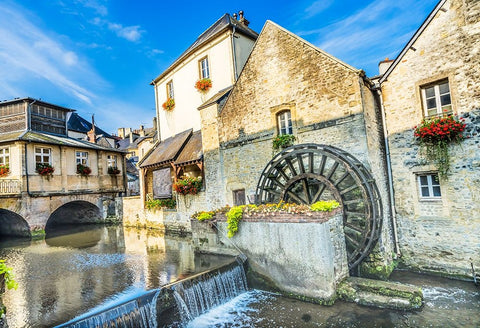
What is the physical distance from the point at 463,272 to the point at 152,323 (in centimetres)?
750

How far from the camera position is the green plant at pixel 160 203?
1418cm

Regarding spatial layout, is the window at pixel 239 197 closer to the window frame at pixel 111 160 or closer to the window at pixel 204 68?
the window at pixel 204 68

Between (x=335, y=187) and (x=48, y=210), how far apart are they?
1593cm

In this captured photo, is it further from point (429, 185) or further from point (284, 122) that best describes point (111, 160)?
point (429, 185)

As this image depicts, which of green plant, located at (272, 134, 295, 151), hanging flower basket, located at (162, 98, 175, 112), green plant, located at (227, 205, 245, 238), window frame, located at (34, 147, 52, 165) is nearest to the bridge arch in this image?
window frame, located at (34, 147, 52, 165)

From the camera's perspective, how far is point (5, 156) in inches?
603

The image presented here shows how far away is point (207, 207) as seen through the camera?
12.0 m

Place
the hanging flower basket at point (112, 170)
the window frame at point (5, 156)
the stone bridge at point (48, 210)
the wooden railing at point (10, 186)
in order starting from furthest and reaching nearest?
the hanging flower basket at point (112, 170) < the window frame at point (5, 156) < the stone bridge at point (48, 210) < the wooden railing at point (10, 186)

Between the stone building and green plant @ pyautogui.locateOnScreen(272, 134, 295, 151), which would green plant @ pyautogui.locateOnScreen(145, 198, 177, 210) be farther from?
green plant @ pyautogui.locateOnScreen(272, 134, 295, 151)

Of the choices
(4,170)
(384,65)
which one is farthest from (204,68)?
(4,170)

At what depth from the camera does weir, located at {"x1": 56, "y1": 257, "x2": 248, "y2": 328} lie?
4.48 metres

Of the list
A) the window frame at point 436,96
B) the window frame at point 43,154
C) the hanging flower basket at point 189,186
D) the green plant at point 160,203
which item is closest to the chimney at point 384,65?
the window frame at point 436,96

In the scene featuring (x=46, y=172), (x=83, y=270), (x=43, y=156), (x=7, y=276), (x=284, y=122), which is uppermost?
(x=43, y=156)

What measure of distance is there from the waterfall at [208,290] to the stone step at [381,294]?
2.36 m
